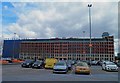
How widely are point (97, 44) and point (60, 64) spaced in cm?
11658

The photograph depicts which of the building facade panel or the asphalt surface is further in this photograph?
the building facade panel

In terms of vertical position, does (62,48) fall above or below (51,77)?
above

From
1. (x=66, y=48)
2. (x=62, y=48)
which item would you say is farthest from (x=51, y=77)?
(x=62, y=48)

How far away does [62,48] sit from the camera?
149 meters

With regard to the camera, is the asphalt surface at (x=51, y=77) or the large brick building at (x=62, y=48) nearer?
the asphalt surface at (x=51, y=77)

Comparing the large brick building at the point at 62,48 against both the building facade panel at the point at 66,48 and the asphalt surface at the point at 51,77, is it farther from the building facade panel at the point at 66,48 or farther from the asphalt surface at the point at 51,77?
the asphalt surface at the point at 51,77

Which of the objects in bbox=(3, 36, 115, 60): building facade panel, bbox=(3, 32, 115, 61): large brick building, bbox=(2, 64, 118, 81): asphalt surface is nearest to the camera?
bbox=(2, 64, 118, 81): asphalt surface

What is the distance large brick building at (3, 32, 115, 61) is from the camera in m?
143

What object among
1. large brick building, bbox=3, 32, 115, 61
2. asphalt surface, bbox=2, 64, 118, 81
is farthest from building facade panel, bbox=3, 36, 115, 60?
asphalt surface, bbox=2, 64, 118, 81

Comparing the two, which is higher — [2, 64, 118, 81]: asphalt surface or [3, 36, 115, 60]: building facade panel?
[3, 36, 115, 60]: building facade panel

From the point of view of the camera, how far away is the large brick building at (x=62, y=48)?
142625 millimetres

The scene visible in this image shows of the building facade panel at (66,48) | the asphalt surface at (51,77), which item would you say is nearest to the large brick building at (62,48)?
the building facade panel at (66,48)

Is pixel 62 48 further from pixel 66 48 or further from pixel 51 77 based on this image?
pixel 51 77

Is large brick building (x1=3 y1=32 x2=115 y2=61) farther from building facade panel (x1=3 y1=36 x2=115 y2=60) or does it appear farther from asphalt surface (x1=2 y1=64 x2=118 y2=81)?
asphalt surface (x1=2 y1=64 x2=118 y2=81)
